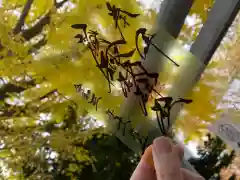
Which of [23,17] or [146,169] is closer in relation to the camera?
[146,169]

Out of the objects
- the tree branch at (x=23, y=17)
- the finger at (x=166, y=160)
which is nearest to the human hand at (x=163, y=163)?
the finger at (x=166, y=160)

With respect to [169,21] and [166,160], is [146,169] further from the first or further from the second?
[169,21]

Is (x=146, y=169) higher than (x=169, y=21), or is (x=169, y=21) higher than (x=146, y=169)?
(x=169, y=21)

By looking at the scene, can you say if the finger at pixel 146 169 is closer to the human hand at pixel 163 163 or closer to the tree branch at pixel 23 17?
the human hand at pixel 163 163

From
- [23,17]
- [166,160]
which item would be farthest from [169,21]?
[23,17]

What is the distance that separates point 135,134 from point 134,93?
5 cm

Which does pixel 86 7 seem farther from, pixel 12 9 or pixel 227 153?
pixel 227 153

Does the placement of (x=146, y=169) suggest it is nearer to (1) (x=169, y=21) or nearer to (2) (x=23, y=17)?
(1) (x=169, y=21)

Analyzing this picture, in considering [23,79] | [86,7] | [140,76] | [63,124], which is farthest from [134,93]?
[63,124]

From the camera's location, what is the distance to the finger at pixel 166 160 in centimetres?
25

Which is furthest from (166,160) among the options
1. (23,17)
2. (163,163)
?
(23,17)

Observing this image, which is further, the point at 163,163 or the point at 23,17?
the point at 23,17

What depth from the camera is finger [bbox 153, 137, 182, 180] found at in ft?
0.83

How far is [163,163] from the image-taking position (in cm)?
26
